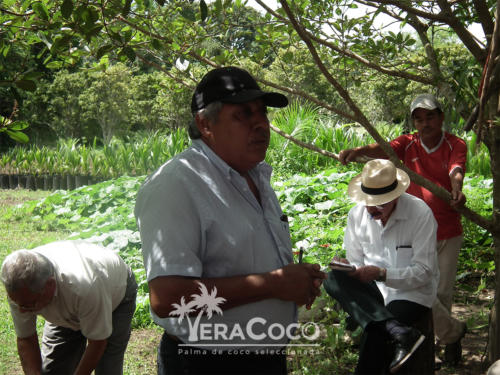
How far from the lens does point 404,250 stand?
10.0 ft

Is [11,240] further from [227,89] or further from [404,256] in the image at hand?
[227,89]

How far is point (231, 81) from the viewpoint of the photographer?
72.1 inches

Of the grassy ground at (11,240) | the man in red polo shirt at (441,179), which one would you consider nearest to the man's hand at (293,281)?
the man in red polo shirt at (441,179)

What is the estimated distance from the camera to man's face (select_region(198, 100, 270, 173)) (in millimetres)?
1838

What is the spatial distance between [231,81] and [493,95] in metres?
1.59

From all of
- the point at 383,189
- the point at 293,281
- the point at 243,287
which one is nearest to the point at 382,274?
the point at 383,189

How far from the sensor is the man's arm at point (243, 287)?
5.38ft

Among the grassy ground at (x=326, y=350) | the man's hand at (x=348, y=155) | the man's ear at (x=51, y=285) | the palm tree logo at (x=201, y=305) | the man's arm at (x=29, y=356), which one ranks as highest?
the man's hand at (x=348, y=155)

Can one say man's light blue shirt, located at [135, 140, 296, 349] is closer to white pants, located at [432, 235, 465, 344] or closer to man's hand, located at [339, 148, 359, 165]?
man's hand, located at [339, 148, 359, 165]

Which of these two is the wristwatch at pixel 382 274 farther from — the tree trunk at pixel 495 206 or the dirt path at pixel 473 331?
the dirt path at pixel 473 331

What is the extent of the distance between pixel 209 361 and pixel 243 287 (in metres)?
0.32

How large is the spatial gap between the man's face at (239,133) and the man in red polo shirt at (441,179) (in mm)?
1749

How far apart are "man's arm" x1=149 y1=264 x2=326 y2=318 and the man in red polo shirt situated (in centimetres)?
188

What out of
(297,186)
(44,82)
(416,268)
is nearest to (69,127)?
(44,82)
